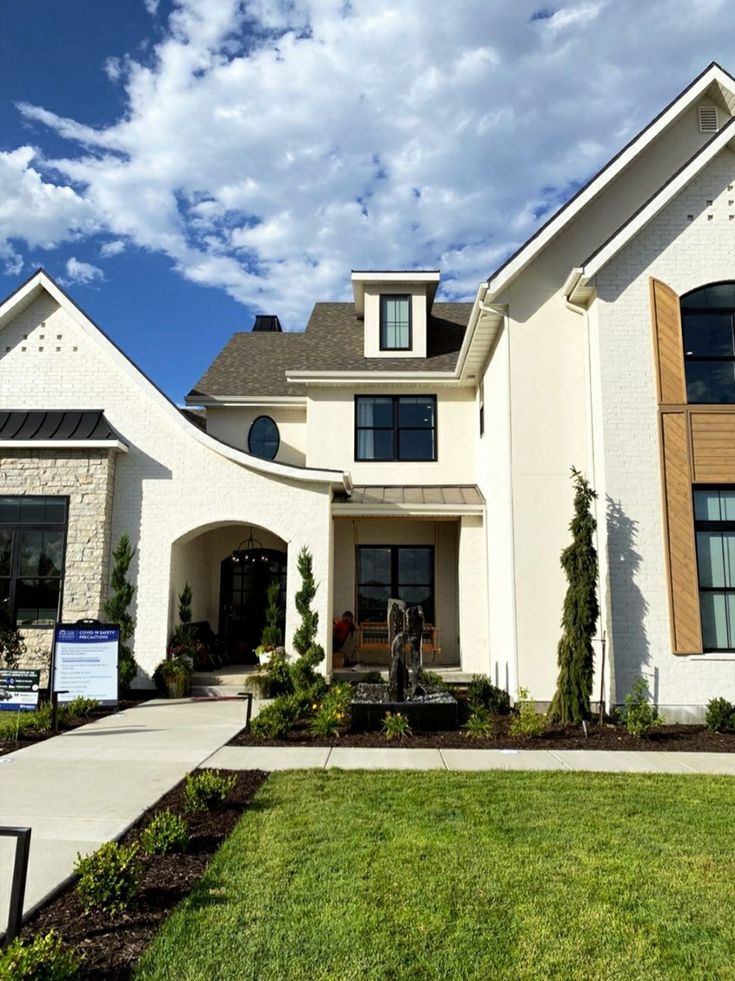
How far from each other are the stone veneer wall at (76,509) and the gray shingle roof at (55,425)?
335mm

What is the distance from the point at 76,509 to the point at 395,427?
307 inches

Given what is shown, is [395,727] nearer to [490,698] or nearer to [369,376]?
[490,698]

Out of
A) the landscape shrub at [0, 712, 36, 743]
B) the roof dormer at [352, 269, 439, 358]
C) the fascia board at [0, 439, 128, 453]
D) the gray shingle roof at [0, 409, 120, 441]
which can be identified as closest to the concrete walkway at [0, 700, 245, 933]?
the landscape shrub at [0, 712, 36, 743]

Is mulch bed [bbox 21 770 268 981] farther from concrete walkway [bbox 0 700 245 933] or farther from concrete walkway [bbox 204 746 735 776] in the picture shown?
concrete walkway [bbox 204 746 735 776]

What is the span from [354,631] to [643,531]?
7698mm

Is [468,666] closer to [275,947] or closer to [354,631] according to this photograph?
[354,631]

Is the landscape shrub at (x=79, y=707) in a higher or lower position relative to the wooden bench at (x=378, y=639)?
lower

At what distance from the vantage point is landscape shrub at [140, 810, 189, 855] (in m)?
5.43

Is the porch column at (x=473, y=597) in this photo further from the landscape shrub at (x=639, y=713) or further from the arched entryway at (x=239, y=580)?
the arched entryway at (x=239, y=580)

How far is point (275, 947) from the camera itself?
403 centimetres

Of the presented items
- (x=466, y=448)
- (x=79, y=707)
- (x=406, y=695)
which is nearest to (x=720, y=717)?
(x=406, y=695)

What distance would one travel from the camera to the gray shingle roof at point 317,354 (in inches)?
697

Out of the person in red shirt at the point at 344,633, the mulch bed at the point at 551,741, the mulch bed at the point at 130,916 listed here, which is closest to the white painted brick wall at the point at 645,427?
the mulch bed at the point at 551,741

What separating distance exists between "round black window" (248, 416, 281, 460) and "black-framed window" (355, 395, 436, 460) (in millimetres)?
2478
